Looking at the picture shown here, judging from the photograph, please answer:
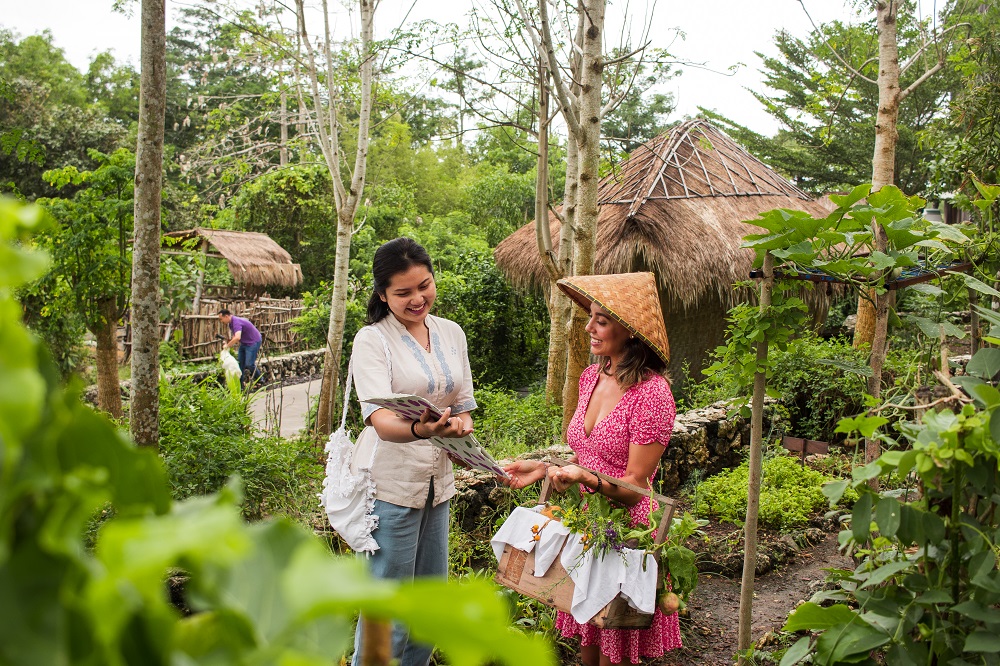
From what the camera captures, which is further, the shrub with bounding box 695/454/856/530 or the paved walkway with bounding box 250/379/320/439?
the paved walkway with bounding box 250/379/320/439

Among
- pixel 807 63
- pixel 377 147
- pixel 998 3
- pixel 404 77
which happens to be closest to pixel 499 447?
pixel 404 77

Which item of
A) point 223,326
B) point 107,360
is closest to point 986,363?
point 107,360

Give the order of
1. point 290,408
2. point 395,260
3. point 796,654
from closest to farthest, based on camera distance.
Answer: point 796,654
point 395,260
point 290,408

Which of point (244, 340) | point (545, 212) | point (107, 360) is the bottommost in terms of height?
point (244, 340)

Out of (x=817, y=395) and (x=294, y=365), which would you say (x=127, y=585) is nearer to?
(x=817, y=395)

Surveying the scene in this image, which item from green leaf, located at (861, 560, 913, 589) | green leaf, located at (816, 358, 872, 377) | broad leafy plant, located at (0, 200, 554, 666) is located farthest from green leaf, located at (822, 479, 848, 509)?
broad leafy plant, located at (0, 200, 554, 666)

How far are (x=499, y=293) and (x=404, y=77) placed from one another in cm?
405

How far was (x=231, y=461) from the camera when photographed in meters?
3.83

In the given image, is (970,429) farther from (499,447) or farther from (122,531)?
(499,447)

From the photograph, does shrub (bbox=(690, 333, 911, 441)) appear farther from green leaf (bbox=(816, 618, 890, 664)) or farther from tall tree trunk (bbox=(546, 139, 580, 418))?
green leaf (bbox=(816, 618, 890, 664))

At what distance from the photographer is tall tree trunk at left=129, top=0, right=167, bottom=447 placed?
2848 millimetres

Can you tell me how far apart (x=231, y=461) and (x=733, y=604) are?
8.83ft

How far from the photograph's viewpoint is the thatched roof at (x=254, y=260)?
13727mm

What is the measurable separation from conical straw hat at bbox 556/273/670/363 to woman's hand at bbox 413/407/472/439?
2.22 feet
